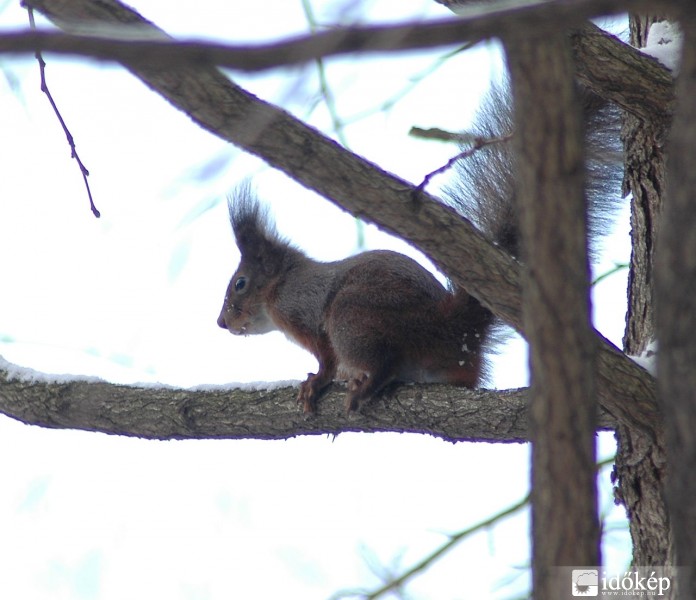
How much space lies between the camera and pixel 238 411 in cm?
268

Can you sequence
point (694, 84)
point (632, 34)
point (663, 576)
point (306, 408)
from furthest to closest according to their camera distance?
point (632, 34)
point (306, 408)
point (663, 576)
point (694, 84)

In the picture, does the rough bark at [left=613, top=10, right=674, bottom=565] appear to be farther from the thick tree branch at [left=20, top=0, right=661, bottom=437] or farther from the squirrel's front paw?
the squirrel's front paw

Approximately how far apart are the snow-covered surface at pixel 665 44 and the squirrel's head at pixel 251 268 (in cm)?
163

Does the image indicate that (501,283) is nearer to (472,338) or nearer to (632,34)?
(472,338)

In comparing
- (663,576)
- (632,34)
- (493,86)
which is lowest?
(663,576)

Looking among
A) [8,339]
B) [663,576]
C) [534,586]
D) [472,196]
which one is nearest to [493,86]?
[472,196]

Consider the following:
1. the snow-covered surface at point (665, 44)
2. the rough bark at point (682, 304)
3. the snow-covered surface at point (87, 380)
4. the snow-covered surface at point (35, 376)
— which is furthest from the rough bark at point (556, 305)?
the snow-covered surface at point (35, 376)

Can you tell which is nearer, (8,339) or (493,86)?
(493,86)

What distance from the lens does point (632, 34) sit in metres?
2.89

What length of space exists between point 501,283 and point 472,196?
3.75 feet

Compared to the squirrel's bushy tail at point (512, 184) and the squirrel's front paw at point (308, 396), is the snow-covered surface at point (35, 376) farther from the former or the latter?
the squirrel's bushy tail at point (512, 184)

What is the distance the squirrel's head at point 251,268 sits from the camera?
11.8 feet

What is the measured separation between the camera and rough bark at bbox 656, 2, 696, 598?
1.01 metres

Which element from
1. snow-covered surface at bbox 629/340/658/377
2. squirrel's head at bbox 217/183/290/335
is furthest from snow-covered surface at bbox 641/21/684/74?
squirrel's head at bbox 217/183/290/335
